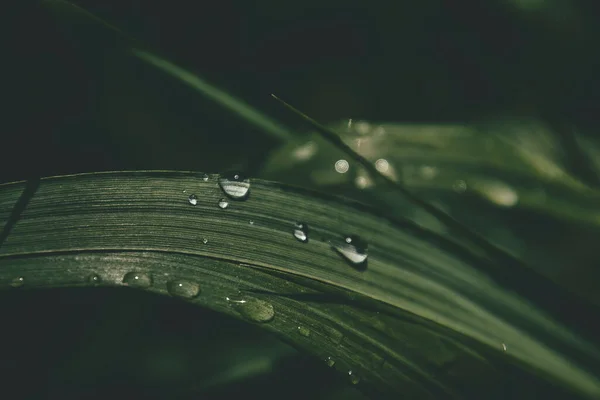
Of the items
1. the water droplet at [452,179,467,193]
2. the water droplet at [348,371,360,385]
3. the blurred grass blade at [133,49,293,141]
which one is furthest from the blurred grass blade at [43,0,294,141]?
the water droplet at [348,371,360,385]

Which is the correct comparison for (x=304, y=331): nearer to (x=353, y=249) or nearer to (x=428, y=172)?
(x=353, y=249)

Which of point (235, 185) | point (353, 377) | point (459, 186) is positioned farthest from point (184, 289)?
point (459, 186)

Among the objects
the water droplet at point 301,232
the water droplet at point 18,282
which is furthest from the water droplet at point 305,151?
the water droplet at point 18,282

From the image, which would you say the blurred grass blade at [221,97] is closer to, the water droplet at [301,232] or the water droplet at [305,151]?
the water droplet at [305,151]

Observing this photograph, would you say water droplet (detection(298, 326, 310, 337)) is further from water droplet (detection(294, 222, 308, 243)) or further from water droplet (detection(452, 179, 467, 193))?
water droplet (detection(452, 179, 467, 193))

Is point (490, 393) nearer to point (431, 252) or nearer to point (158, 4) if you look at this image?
point (431, 252)

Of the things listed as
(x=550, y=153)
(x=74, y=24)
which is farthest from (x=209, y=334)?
(x=550, y=153)
